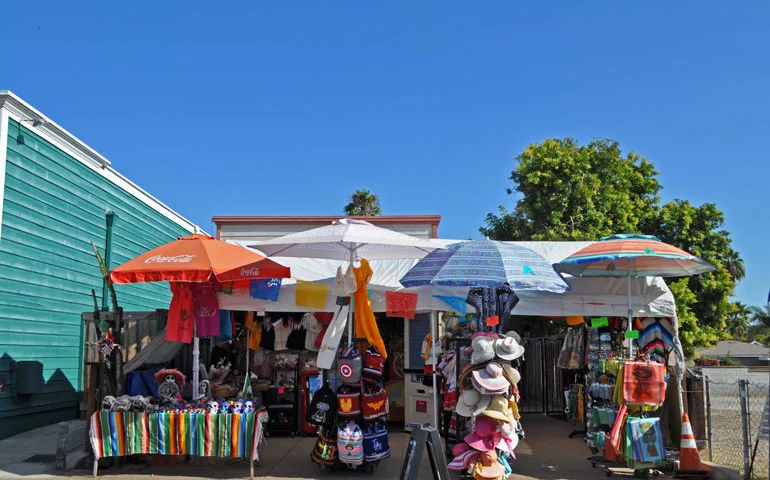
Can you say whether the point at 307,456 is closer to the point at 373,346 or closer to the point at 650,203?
the point at 373,346

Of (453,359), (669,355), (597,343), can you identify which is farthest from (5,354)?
(669,355)

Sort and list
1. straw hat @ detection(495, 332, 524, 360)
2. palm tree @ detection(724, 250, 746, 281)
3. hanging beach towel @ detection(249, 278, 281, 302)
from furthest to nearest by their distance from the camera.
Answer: palm tree @ detection(724, 250, 746, 281) < hanging beach towel @ detection(249, 278, 281, 302) < straw hat @ detection(495, 332, 524, 360)

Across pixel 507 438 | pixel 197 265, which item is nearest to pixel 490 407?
pixel 507 438

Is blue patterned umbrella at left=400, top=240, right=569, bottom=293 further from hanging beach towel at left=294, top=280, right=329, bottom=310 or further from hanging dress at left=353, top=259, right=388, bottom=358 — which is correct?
hanging beach towel at left=294, top=280, right=329, bottom=310

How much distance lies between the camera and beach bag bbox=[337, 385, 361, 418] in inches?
313

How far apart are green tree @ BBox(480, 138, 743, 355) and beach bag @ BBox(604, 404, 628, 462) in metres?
11.9

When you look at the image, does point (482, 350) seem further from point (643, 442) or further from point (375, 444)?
point (643, 442)

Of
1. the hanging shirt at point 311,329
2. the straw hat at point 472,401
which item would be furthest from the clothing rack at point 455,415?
the hanging shirt at point 311,329

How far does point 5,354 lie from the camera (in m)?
10.0

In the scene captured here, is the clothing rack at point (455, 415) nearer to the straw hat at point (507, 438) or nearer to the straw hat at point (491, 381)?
the straw hat at point (491, 381)

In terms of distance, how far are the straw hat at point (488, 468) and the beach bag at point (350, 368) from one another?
1.69 meters

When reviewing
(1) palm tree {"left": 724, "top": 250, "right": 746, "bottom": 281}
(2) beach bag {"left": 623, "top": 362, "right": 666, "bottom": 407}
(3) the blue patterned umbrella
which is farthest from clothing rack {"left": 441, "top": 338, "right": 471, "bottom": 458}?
(1) palm tree {"left": 724, "top": 250, "right": 746, "bottom": 281}

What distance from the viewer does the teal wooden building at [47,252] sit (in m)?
10.1

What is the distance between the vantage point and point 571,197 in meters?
20.7
